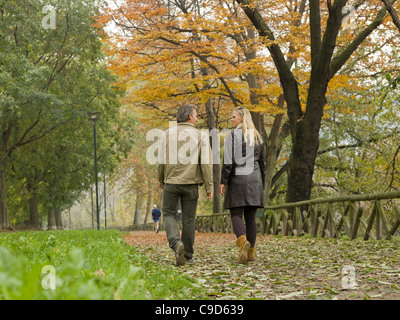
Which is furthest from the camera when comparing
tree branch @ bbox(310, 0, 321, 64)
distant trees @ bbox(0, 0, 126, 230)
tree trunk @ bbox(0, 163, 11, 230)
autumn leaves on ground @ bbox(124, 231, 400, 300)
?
tree trunk @ bbox(0, 163, 11, 230)

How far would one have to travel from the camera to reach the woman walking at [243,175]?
6812 millimetres

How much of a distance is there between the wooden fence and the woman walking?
101 inches

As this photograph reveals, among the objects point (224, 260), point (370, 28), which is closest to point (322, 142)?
point (370, 28)

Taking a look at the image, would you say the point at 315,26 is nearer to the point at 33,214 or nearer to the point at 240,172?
the point at 240,172

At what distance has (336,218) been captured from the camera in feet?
37.5

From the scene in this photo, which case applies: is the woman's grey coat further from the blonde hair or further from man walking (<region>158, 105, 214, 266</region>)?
man walking (<region>158, 105, 214, 266</region>)

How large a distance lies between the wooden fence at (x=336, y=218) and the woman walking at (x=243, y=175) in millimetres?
2577

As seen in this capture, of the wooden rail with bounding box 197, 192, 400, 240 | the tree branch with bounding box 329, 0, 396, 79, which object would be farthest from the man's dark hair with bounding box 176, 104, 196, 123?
the tree branch with bounding box 329, 0, 396, 79

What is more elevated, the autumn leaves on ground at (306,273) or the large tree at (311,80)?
the large tree at (311,80)

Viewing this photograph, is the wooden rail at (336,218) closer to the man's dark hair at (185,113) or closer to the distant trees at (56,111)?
the man's dark hair at (185,113)

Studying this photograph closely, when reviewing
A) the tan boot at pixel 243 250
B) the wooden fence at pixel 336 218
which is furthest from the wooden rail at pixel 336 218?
the tan boot at pixel 243 250

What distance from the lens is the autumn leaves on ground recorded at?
4234mm
